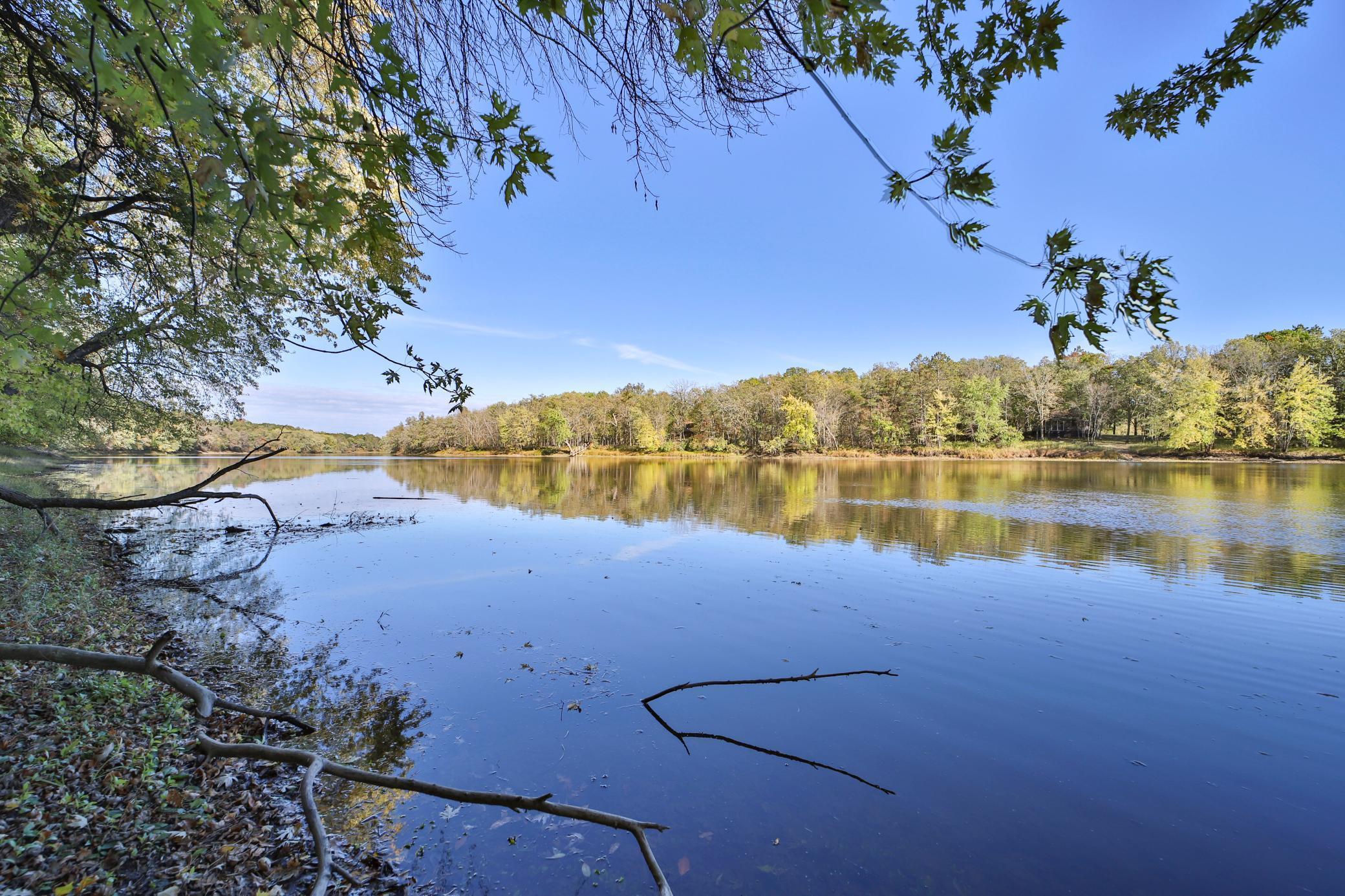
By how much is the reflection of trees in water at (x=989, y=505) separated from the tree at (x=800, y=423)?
88.3 ft

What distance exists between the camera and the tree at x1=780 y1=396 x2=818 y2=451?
74250 millimetres

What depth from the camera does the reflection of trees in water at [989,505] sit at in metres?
13.4

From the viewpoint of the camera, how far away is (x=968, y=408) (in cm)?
7306

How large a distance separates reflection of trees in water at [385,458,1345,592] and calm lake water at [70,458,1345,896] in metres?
0.29

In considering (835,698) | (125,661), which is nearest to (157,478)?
(835,698)

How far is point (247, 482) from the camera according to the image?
34.3 m

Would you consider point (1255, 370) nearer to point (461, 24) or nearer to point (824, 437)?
point (824, 437)

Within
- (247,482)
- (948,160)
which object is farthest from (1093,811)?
(247,482)

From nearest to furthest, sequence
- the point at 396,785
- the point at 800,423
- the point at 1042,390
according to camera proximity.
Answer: the point at 396,785, the point at 1042,390, the point at 800,423

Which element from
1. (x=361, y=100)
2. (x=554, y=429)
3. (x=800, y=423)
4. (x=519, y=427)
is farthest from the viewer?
(x=519, y=427)

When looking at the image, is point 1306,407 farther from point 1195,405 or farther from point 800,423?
point 800,423

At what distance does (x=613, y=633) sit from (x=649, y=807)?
156 inches

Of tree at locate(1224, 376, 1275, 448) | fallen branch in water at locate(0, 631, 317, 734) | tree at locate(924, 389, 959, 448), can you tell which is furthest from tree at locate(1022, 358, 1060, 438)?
fallen branch in water at locate(0, 631, 317, 734)

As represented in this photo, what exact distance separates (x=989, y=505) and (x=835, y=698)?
20.2 meters
